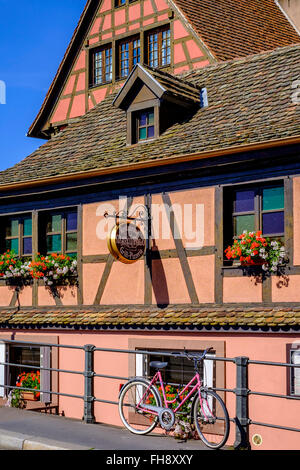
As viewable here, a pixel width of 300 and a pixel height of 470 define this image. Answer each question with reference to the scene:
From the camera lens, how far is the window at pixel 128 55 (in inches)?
732

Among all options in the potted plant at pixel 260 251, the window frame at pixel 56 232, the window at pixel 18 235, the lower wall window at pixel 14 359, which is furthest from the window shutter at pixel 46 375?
the potted plant at pixel 260 251

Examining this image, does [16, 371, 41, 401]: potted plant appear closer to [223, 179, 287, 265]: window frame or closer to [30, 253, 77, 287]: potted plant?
[30, 253, 77, 287]: potted plant

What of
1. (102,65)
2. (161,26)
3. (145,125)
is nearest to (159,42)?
(161,26)

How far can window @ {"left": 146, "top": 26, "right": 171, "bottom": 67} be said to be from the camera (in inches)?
705

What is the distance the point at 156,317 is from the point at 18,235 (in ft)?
14.3

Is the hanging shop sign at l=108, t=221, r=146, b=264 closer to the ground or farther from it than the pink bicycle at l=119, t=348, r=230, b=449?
farther from it

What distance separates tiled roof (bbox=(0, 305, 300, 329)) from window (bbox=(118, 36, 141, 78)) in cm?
681

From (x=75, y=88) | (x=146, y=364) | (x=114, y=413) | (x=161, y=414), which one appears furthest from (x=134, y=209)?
(x=75, y=88)

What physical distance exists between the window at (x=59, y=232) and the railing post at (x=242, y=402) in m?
7.31

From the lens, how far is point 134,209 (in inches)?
545

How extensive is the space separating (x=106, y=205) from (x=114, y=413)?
3.90 meters

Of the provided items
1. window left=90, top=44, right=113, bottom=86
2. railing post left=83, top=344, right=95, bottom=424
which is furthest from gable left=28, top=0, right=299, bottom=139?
railing post left=83, top=344, right=95, bottom=424

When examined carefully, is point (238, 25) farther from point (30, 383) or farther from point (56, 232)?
point (30, 383)

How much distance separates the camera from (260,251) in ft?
38.3
